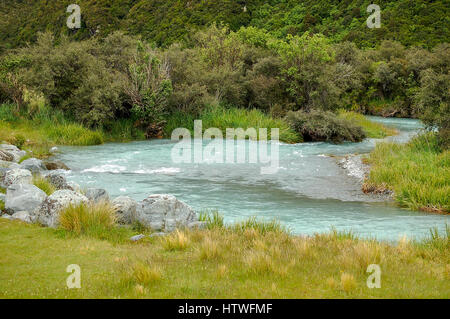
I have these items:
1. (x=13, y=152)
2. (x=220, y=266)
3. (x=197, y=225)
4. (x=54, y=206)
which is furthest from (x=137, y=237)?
(x=13, y=152)

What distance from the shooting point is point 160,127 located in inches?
1203

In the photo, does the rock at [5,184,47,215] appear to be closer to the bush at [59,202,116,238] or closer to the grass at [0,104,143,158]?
the bush at [59,202,116,238]

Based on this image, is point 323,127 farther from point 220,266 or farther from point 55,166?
point 220,266

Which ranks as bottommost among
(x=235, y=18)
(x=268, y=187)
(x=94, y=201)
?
(x=268, y=187)

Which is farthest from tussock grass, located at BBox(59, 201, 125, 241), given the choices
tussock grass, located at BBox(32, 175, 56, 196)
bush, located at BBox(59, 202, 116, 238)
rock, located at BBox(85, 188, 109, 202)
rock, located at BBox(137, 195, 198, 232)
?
tussock grass, located at BBox(32, 175, 56, 196)

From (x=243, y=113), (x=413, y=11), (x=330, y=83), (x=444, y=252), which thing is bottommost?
(x=444, y=252)

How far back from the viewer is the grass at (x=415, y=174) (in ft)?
45.8

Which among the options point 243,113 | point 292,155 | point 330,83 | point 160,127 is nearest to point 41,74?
point 160,127

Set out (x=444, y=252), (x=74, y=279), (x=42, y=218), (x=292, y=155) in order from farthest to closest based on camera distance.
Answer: (x=292, y=155)
(x=42, y=218)
(x=444, y=252)
(x=74, y=279)

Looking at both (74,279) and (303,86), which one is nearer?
(74,279)

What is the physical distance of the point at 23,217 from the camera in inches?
432

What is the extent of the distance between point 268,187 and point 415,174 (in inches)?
201
